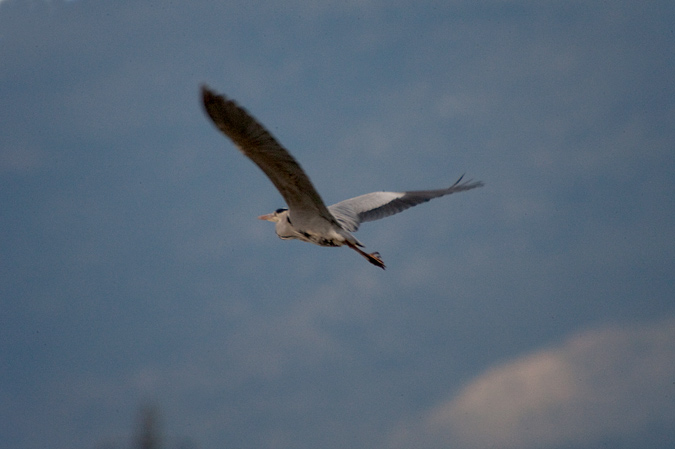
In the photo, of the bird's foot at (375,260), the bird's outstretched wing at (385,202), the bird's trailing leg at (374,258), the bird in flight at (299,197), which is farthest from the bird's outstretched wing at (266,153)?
the bird's outstretched wing at (385,202)

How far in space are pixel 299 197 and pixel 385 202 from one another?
11.3 feet

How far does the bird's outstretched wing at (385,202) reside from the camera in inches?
418

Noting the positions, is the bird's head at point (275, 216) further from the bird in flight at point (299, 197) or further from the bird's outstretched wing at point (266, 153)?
the bird's outstretched wing at point (266, 153)

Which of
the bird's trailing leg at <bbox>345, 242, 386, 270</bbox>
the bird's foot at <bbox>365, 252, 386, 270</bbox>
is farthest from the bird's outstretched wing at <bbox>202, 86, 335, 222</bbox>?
the bird's foot at <bbox>365, 252, 386, 270</bbox>

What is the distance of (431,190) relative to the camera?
1117cm

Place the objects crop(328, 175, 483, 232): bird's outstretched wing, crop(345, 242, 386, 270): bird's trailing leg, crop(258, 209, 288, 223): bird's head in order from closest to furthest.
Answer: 1. crop(345, 242, 386, 270): bird's trailing leg
2. crop(258, 209, 288, 223): bird's head
3. crop(328, 175, 483, 232): bird's outstretched wing

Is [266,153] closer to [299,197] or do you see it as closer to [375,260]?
[299,197]

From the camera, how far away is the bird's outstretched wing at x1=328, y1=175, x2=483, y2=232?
10617 mm

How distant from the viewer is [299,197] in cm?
774

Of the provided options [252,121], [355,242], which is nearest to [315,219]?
[355,242]

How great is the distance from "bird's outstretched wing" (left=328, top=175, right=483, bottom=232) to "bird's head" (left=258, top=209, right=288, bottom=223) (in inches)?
40.6

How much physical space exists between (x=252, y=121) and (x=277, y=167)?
100 cm

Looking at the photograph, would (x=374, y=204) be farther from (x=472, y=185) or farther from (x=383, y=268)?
(x=383, y=268)

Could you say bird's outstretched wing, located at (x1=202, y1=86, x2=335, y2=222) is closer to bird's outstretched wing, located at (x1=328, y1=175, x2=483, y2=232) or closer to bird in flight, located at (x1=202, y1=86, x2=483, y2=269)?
bird in flight, located at (x1=202, y1=86, x2=483, y2=269)
